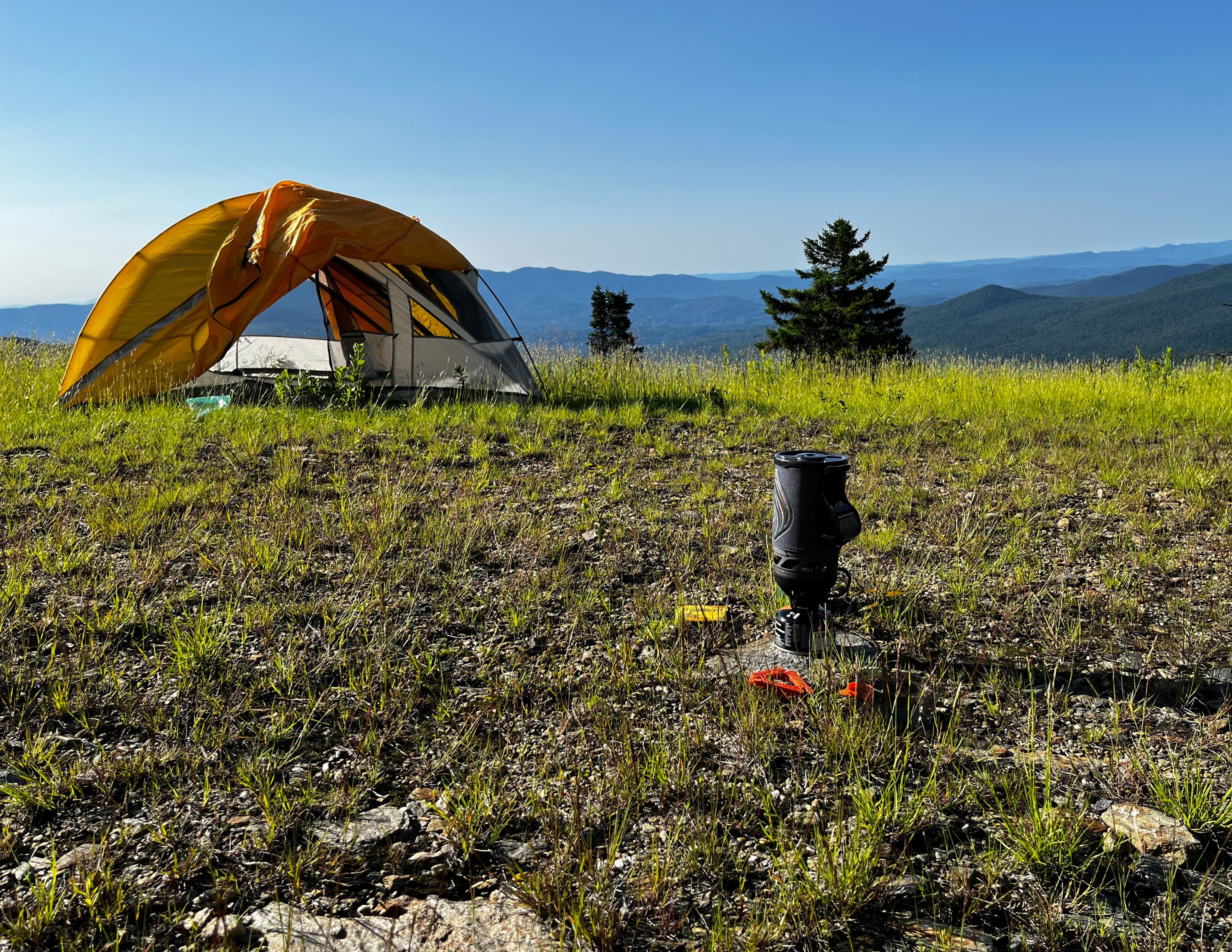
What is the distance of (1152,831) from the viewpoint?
2.18m

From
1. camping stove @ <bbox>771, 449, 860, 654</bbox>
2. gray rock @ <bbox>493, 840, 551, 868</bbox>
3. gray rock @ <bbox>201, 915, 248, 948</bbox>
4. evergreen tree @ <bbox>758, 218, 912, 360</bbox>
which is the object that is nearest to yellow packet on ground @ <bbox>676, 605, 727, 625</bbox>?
camping stove @ <bbox>771, 449, 860, 654</bbox>

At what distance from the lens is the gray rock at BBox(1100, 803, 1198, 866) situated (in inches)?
82.7

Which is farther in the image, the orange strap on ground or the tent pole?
the tent pole

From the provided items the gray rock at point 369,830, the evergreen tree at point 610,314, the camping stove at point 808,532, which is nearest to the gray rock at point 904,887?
the camping stove at point 808,532

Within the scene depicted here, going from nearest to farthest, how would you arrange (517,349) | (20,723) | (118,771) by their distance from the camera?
(118,771) → (20,723) → (517,349)

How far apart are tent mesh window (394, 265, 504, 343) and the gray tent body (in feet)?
0.05

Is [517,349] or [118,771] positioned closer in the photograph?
[118,771]

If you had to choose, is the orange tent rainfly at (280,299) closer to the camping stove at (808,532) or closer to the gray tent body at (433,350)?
the gray tent body at (433,350)

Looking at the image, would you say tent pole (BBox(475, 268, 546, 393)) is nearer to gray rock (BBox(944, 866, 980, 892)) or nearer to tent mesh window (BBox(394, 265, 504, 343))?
tent mesh window (BBox(394, 265, 504, 343))

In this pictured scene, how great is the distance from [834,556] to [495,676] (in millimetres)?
1491

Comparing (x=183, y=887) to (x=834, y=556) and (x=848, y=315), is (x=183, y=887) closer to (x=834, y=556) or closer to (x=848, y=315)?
(x=834, y=556)

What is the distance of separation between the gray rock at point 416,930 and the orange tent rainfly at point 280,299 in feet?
24.5

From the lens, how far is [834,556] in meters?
3.04

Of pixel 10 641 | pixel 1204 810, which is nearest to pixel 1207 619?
pixel 1204 810
